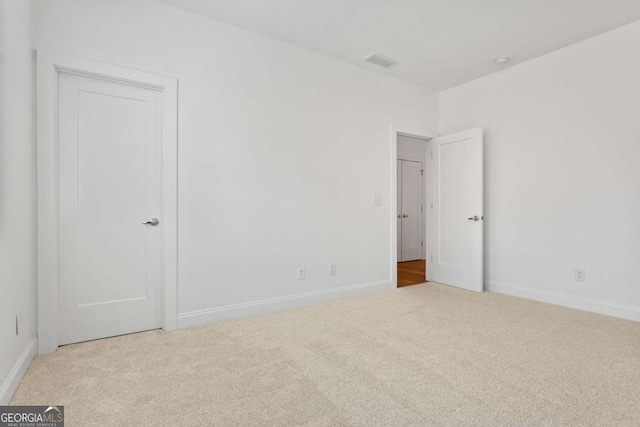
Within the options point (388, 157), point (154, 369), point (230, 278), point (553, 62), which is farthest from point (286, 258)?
point (553, 62)

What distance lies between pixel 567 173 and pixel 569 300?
1345mm

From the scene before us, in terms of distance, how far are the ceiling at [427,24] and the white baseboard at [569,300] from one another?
2.65 m

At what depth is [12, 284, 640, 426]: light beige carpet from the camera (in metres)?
1.60

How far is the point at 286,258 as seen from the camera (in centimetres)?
341

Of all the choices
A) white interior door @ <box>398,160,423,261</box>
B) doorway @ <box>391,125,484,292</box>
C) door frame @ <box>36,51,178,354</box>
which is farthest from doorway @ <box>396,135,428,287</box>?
door frame @ <box>36,51,178,354</box>

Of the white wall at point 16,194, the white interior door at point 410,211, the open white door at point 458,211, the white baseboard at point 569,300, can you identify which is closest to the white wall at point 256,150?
the white wall at point 16,194

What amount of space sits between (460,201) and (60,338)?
4.40m

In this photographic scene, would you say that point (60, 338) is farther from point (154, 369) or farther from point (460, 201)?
point (460, 201)

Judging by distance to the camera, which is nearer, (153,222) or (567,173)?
(153,222)

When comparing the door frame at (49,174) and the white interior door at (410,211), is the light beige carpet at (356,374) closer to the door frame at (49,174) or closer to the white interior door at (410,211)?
the door frame at (49,174)

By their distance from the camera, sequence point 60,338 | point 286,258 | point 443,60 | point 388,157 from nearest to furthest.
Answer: point 60,338
point 286,258
point 443,60
point 388,157

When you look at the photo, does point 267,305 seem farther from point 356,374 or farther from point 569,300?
point 569,300

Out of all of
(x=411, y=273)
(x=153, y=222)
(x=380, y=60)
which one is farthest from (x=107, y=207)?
(x=411, y=273)

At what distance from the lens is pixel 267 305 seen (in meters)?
3.26
